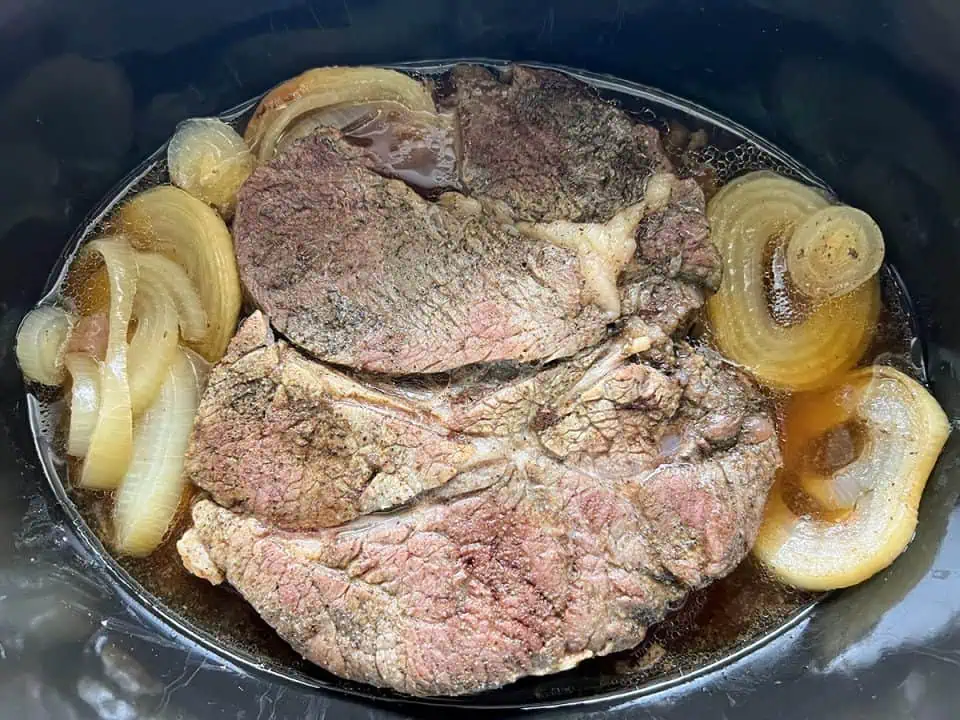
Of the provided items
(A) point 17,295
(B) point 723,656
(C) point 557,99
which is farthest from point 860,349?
(A) point 17,295

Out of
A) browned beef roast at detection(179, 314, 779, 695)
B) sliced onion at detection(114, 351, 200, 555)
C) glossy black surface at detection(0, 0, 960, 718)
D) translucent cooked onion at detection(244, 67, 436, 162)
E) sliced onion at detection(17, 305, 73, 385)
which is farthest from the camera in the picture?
translucent cooked onion at detection(244, 67, 436, 162)

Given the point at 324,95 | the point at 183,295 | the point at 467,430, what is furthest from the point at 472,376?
the point at 324,95

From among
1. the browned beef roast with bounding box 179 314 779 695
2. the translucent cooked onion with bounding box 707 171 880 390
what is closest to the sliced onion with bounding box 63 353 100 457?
the browned beef roast with bounding box 179 314 779 695

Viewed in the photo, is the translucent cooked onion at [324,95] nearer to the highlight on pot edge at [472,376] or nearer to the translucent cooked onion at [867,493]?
the highlight on pot edge at [472,376]

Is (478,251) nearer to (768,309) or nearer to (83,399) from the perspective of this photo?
(768,309)

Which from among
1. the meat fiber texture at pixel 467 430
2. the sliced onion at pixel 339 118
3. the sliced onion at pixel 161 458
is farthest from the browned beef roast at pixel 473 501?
the sliced onion at pixel 339 118

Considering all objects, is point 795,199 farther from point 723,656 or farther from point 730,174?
point 723,656

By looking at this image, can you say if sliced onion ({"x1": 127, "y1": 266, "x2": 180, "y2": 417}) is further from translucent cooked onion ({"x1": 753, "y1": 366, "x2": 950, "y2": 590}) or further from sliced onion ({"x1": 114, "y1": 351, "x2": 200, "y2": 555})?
translucent cooked onion ({"x1": 753, "y1": 366, "x2": 950, "y2": 590})
